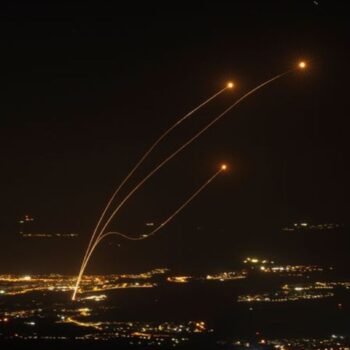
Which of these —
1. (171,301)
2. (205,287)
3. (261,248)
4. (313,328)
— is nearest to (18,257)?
(261,248)

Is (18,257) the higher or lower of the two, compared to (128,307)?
higher

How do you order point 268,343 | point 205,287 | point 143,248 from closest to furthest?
point 268,343 < point 205,287 < point 143,248

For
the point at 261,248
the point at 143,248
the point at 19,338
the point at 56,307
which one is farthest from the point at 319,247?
the point at 19,338

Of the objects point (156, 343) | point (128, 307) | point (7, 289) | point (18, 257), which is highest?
point (18, 257)

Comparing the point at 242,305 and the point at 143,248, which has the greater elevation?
the point at 143,248

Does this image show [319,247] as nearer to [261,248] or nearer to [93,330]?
[261,248]

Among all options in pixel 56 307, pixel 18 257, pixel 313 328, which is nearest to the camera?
pixel 313 328

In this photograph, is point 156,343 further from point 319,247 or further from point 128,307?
point 319,247

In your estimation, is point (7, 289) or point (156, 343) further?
point (7, 289)

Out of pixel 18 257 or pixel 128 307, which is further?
pixel 18 257
